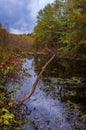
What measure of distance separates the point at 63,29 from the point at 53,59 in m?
9.26

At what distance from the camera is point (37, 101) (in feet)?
44.0

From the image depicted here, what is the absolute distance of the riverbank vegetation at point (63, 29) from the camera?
1347 inches

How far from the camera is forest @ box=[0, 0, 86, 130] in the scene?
10755mm

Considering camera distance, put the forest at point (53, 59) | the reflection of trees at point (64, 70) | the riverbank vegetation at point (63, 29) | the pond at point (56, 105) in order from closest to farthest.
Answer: the pond at point (56, 105) < the forest at point (53, 59) < the reflection of trees at point (64, 70) < the riverbank vegetation at point (63, 29)

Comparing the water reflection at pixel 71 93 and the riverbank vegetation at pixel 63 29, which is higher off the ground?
the riverbank vegetation at pixel 63 29

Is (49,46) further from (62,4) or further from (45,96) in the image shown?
(45,96)

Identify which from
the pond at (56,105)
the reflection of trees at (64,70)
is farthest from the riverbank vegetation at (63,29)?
the pond at (56,105)

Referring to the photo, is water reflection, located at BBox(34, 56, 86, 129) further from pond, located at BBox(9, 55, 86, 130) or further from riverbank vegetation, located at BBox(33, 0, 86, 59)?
riverbank vegetation, located at BBox(33, 0, 86, 59)

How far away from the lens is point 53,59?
4006cm

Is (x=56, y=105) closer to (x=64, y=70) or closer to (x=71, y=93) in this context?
(x=71, y=93)

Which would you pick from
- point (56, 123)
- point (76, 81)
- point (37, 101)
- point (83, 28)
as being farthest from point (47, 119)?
point (83, 28)

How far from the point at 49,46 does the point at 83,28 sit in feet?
65.4

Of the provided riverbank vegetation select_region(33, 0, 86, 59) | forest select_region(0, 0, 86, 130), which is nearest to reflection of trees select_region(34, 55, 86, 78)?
forest select_region(0, 0, 86, 130)

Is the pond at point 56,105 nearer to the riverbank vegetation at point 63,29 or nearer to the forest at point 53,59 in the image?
the forest at point 53,59
